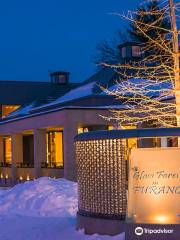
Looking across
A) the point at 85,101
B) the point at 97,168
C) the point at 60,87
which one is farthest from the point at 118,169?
the point at 60,87

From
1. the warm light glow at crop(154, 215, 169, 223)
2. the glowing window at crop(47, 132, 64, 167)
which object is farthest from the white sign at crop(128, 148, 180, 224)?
the glowing window at crop(47, 132, 64, 167)

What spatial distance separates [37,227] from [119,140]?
3.35m

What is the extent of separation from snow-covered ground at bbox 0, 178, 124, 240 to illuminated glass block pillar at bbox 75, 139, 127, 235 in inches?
19.7

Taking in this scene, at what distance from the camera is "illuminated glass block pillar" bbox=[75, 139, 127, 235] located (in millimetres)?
10586

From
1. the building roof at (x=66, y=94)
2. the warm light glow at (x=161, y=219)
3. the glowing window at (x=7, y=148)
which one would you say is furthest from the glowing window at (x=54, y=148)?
the warm light glow at (x=161, y=219)

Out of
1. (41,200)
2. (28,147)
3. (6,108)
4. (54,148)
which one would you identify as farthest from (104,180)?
(6,108)

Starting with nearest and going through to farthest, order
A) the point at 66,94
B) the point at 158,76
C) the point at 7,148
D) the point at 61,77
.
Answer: the point at 158,76, the point at 66,94, the point at 7,148, the point at 61,77

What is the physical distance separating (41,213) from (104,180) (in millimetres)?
4507

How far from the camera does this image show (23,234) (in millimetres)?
11805

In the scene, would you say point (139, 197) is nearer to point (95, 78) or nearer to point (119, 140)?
point (119, 140)

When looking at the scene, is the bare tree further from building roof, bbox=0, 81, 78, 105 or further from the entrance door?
building roof, bbox=0, 81, 78, 105

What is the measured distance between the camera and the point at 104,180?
35.4 ft

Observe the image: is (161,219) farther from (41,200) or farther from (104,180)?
(41,200)

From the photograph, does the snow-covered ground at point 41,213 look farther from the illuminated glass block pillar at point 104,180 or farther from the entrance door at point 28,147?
the entrance door at point 28,147
